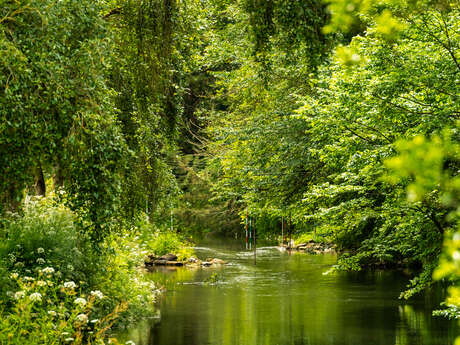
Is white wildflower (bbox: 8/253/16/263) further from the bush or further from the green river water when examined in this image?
the green river water

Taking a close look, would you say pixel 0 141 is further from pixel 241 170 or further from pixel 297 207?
pixel 241 170

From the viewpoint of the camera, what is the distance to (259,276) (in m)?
21.8

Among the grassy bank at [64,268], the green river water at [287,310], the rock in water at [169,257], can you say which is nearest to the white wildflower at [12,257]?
the grassy bank at [64,268]

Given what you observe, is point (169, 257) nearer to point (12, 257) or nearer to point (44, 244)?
point (44, 244)

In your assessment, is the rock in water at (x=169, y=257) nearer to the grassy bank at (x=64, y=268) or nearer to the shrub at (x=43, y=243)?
the grassy bank at (x=64, y=268)

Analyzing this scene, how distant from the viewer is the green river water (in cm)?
1324

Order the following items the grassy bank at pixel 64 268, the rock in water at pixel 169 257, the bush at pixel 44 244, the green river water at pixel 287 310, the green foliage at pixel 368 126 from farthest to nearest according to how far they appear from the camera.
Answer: the rock in water at pixel 169 257 < the green river water at pixel 287 310 < the green foliage at pixel 368 126 < the bush at pixel 44 244 < the grassy bank at pixel 64 268

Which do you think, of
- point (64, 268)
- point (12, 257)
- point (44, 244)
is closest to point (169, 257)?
point (64, 268)

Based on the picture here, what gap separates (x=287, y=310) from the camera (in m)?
16.1

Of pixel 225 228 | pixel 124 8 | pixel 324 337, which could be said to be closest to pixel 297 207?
pixel 324 337

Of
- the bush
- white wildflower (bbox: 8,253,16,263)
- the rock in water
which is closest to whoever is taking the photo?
white wildflower (bbox: 8,253,16,263)

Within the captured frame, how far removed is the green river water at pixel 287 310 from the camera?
1324 centimetres

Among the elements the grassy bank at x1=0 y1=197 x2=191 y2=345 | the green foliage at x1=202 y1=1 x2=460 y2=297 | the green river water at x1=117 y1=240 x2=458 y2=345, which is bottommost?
the green river water at x1=117 y1=240 x2=458 y2=345

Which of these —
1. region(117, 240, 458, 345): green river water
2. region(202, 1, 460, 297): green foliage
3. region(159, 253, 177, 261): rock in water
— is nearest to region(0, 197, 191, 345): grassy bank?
region(117, 240, 458, 345): green river water
